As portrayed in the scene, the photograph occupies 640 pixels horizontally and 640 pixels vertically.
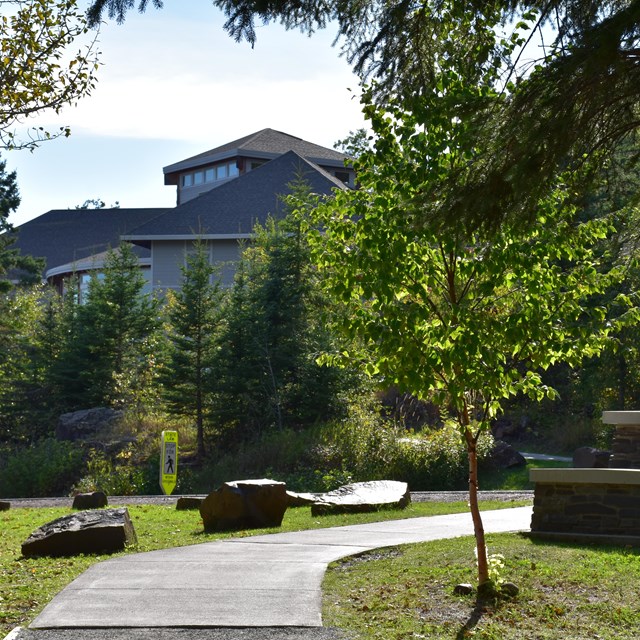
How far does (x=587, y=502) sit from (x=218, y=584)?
16.4 feet

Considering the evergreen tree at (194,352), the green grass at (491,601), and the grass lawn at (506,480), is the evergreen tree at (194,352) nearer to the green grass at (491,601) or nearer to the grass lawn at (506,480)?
the grass lawn at (506,480)

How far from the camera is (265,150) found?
2015 inches

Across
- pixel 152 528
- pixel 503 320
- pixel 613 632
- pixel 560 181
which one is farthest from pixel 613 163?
pixel 152 528

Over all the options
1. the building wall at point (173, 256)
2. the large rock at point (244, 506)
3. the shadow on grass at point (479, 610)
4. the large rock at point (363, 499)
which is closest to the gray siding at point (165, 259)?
the building wall at point (173, 256)

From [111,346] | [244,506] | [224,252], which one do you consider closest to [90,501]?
[244,506]

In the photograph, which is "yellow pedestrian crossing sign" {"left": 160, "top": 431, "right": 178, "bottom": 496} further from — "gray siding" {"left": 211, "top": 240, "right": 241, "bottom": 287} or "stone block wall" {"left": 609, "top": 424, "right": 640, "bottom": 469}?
"gray siding" {"left": 211, "top": 240, "right": 241, "bottom": 287}

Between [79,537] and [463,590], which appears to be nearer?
[463,590]

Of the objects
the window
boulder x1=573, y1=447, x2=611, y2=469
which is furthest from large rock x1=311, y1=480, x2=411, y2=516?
the window

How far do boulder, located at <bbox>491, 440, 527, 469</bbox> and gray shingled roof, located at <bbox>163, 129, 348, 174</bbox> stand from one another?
27.4m

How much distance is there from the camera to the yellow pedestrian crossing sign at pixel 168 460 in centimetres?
2027

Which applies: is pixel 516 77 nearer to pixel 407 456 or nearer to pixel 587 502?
pixel 587 502

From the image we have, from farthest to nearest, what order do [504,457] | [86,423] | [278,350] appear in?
[86,423], [278,350], [504,457]

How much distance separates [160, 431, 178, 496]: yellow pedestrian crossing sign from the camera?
20266mm

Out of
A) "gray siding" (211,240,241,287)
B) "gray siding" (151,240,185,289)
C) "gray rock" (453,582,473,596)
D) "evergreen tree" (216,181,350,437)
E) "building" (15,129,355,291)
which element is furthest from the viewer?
"gray siding" (151,240,185,289)
